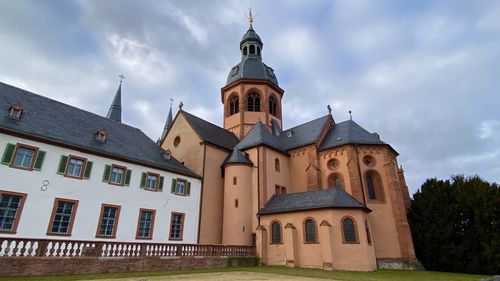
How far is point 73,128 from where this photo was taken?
19.1 m

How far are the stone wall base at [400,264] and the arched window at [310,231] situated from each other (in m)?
5.71

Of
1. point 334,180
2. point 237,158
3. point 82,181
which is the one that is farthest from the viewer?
point 334,180

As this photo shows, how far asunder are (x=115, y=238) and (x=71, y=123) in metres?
8.42

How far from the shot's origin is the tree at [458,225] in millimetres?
19266

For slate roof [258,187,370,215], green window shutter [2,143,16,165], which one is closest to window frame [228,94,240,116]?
slate roof [258,187,370,215]

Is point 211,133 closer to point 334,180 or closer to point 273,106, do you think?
point 273,106

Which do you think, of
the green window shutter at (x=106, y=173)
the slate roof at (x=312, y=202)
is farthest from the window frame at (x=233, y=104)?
the green window shutter at (x=106, y=173)

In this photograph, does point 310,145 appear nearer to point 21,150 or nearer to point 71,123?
point 71,123

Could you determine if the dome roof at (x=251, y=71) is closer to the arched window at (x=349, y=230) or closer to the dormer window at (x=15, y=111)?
the arched window at (x=349, y=230)

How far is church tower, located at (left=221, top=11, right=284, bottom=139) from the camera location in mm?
34312

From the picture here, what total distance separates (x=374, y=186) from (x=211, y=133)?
52.4ft

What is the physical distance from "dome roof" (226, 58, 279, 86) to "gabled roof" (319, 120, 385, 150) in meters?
11.9

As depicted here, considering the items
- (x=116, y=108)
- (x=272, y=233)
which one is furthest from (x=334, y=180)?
(x=116, y=108)

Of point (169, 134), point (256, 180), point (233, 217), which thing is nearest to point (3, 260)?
point (233, 217)
